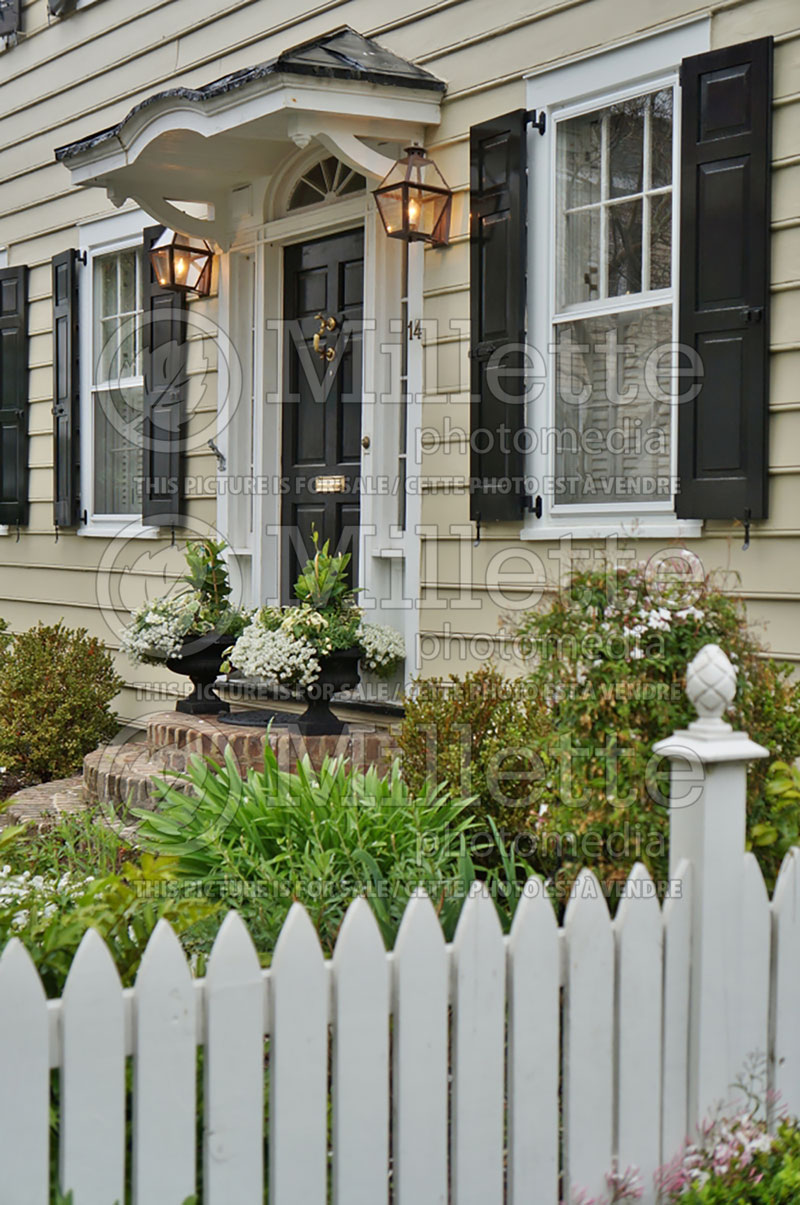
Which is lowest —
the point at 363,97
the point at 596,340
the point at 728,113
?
the point at 596,340

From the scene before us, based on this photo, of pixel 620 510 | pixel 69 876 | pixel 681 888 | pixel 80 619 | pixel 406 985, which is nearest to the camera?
pixel 406 985

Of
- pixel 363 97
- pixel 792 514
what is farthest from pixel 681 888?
pixel 363 97

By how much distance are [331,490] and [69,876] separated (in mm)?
3462

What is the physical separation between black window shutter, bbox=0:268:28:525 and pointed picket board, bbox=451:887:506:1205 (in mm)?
7651

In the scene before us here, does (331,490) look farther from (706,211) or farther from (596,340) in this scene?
(706,211)

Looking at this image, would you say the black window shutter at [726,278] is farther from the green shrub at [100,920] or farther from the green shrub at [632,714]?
the green shrub at [100,920]

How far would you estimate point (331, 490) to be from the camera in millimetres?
6770

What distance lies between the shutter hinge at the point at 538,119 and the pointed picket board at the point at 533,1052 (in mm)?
4038

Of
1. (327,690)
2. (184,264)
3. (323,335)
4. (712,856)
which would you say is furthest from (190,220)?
(712,856)

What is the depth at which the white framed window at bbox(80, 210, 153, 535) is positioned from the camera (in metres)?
8.23

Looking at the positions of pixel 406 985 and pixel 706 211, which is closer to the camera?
pixel 406 985

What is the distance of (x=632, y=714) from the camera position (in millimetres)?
3387

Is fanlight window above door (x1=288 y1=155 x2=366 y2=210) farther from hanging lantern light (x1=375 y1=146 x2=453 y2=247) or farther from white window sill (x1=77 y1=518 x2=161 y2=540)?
white window sill (x1=77 y1=518 x2=161 y2=540)

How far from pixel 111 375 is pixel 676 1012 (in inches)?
269
